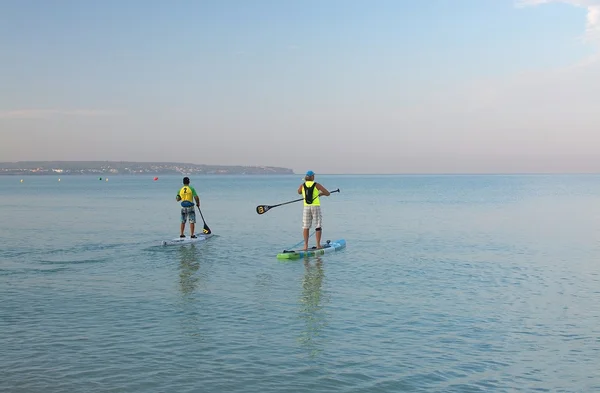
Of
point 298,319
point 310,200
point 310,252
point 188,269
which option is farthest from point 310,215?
point 298,319

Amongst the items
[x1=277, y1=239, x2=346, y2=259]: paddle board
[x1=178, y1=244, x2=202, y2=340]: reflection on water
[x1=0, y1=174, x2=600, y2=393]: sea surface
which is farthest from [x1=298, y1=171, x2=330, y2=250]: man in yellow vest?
[x1=178, y1=244, x2=202, y2=340]: reflection on water

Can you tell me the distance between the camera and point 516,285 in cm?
1600

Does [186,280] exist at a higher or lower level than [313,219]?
lower

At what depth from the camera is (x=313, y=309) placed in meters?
13.0

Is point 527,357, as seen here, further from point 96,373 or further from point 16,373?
point 16,373

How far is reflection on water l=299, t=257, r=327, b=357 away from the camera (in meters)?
10.4

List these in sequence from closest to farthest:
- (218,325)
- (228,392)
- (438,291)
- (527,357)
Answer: (228,392)
(527,357)
(218,325)
(438,291)

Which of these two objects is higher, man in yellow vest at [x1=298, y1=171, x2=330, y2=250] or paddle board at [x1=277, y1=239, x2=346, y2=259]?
man in yellow vest at [x1=298, y1=171, x2=330, y2=250]

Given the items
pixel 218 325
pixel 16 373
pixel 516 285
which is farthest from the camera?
pixel 516 285

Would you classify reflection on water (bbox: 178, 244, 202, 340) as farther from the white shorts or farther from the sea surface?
the white shorts

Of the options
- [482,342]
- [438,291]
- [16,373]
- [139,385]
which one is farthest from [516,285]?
[16,373]

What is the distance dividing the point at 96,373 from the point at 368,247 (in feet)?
55.0

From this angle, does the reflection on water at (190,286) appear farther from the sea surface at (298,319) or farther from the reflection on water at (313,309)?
the reflection on water at (313,309)

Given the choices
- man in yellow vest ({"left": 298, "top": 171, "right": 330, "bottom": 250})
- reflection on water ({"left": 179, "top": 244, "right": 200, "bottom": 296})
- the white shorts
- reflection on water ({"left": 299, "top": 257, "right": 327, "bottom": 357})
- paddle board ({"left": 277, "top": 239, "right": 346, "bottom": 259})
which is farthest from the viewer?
the white shorts
